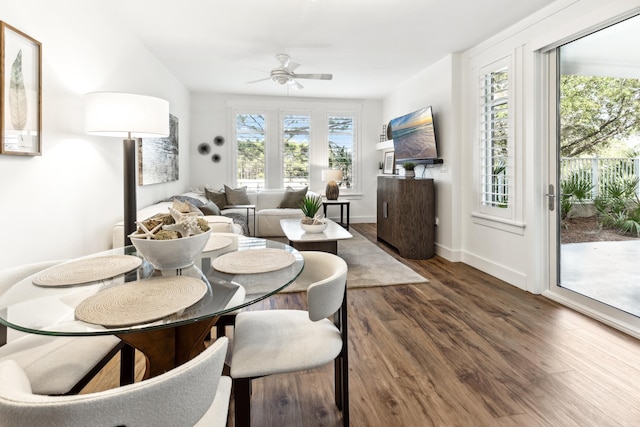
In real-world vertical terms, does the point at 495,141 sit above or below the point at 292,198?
above

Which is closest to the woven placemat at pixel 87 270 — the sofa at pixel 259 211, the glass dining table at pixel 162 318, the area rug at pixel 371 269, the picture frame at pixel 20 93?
the glass dining table at pixel 162 318

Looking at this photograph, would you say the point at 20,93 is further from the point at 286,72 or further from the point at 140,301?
the point at 286,72

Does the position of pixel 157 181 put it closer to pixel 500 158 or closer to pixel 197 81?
pixel 197 81

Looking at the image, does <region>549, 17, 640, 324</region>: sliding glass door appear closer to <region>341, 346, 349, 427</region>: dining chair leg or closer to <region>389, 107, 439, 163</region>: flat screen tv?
<region>389, 107, 439, 163</region>: flat screen tv

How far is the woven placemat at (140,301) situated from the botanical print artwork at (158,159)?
2959 millimetres

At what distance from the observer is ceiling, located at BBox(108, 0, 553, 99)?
119 inches

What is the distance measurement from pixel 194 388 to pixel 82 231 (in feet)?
7.91

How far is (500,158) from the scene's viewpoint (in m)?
3.62

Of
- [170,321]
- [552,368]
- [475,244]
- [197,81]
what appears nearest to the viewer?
[170,321]

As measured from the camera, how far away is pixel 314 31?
11.8 feet

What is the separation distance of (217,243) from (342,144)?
18.4 ft

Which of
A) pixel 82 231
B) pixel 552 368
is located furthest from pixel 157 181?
pixel 552 368

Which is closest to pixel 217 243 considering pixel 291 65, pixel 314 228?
pixel 314 228

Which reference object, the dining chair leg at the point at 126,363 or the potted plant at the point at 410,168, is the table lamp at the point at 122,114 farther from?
the potted plant at the point at 410,168
